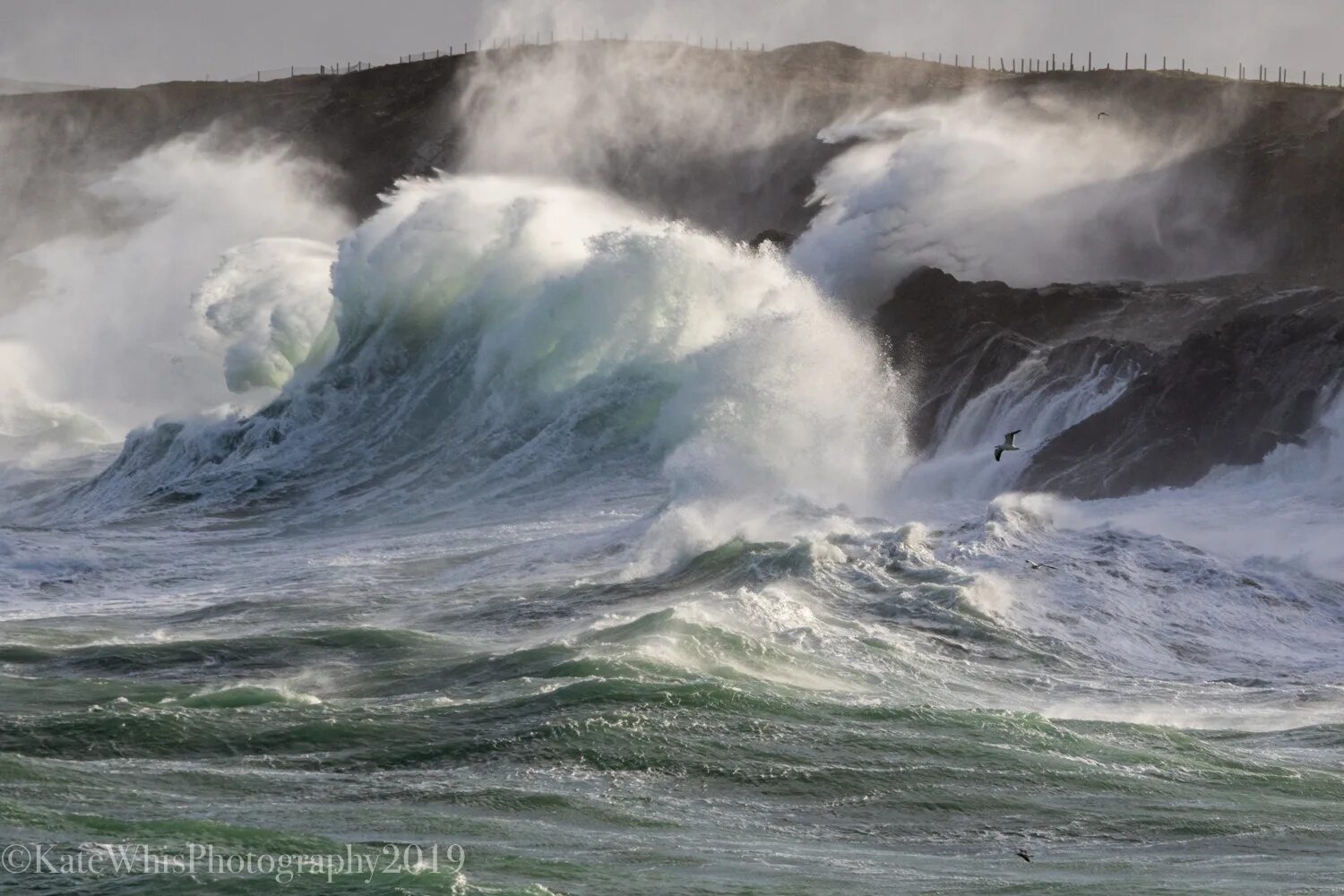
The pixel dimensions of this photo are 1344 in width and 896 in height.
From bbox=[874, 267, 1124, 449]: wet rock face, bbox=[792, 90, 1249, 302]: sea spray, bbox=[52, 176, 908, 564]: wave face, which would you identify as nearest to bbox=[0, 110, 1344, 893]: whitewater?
bbox=[52, 176, 908, 564]: wave face

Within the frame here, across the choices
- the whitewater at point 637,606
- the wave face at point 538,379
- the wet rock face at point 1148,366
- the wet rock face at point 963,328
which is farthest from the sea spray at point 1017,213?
the wave face at point 538,379

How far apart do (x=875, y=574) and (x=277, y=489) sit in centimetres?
1211

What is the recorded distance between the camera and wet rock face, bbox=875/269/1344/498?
90.0ft

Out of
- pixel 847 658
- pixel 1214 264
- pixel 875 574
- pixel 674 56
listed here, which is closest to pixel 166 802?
pixel 847 658

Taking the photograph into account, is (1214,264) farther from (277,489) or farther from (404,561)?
(404,561)

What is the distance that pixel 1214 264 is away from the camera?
42.2 m

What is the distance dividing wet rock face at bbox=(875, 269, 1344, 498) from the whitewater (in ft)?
1.76

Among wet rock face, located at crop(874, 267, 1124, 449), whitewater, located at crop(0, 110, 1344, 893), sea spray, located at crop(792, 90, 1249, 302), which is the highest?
A: sea spray, located at crop(792, 90, 1249, 302)

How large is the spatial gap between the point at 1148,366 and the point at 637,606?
14179 millimetres

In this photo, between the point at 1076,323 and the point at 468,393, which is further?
the point at 1076,323

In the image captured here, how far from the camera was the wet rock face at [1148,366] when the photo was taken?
2744 cm

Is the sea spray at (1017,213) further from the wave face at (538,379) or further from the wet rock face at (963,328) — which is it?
the wave face at (538,379)

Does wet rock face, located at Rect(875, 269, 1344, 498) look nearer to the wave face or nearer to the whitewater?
the whitewater

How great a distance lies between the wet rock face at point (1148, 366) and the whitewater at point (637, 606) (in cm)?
54
